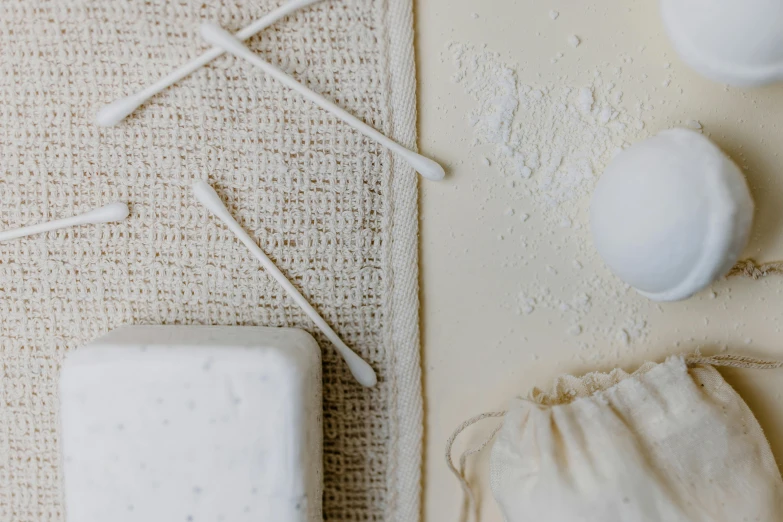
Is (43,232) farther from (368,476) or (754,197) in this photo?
(754,197)

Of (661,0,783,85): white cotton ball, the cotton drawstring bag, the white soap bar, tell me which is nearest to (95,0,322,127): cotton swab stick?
the white soap bar

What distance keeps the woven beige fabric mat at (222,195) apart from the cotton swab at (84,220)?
0.01 metres

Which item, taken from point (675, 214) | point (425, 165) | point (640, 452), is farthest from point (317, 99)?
point (640, 452)

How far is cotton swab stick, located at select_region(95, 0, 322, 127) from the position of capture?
0.55m

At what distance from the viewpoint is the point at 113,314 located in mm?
585

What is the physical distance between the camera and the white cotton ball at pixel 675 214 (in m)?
0.49

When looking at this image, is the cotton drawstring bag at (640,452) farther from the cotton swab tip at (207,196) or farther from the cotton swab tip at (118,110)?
the cotton swab tip at (118,110)

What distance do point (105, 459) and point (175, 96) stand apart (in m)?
0.36

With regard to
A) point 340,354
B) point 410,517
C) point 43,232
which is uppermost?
point 43,232

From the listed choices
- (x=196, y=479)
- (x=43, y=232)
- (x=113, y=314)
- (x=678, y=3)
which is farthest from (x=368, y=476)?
(x=678, y=3)

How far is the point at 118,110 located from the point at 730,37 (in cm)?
59

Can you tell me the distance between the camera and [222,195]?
58cm

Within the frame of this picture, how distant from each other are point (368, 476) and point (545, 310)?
0.86ft

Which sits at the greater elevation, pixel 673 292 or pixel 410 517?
pixel 673 292
